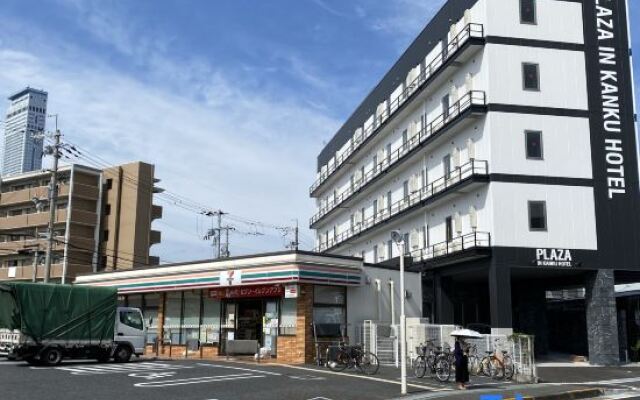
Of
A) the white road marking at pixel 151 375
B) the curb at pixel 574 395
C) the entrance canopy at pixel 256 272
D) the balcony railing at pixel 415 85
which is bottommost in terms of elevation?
the curb at pixel 574 395

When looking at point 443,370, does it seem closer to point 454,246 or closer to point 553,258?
point 553,258

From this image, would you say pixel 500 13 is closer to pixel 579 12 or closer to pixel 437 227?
pixel 579 12

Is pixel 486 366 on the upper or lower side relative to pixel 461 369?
lower

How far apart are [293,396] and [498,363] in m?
9.49

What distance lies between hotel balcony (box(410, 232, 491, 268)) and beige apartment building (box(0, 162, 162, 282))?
3863 centimetres

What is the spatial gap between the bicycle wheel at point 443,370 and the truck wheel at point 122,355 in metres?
13.1

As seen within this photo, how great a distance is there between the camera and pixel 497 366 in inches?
897

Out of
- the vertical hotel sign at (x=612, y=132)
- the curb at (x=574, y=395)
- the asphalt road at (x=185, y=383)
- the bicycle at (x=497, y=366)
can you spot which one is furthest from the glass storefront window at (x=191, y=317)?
the vertical hotel sign at (x=612, y=132)

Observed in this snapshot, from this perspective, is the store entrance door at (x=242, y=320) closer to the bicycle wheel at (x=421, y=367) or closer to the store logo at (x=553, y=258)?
the bicycle wheel at (x=421, y=367)

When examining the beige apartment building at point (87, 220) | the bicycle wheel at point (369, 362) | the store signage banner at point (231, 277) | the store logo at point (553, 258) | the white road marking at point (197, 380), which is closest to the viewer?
the white road marking at point (197, 380)

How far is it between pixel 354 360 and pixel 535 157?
15554mm

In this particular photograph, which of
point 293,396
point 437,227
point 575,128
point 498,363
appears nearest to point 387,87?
point 437,227

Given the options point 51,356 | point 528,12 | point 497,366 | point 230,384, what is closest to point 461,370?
point 497,366

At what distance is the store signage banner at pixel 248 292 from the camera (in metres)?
28.0
